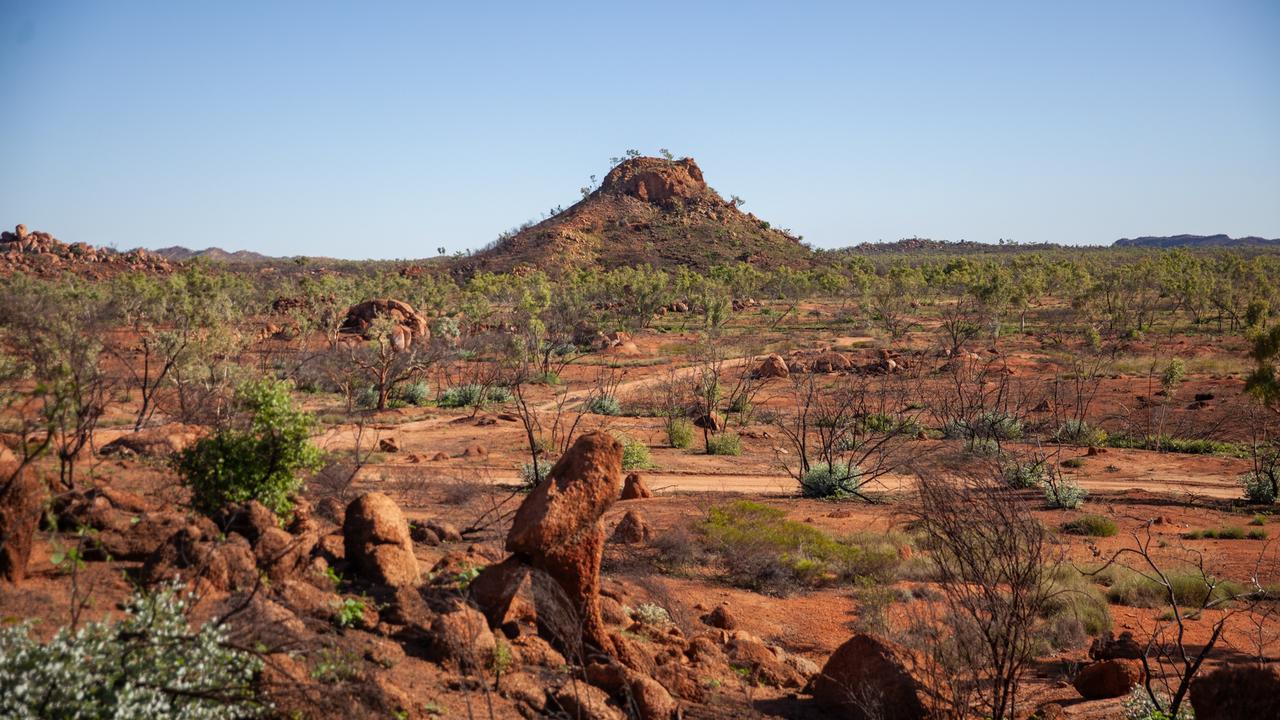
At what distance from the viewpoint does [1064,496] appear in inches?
821

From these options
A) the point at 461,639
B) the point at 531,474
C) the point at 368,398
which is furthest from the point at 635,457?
the point at 461,639

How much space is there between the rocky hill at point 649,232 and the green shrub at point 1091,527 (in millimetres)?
76839

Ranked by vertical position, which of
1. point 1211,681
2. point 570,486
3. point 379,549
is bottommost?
point 1211,681

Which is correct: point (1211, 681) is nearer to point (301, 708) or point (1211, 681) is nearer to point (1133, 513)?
point (301, 708)

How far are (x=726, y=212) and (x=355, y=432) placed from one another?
317 feet

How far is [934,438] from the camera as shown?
30312 mm

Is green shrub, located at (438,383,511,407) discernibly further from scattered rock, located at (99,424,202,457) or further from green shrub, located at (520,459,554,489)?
scattered rock, located at (99,424,202,457)

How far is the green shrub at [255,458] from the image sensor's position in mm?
9469

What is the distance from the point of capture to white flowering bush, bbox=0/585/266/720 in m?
5.07

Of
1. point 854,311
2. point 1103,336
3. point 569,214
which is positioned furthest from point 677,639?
point 569,214

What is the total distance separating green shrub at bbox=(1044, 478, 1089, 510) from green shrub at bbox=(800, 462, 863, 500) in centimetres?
488

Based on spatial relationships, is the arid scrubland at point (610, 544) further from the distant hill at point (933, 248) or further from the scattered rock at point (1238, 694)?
the distant hill at point (933, 248)

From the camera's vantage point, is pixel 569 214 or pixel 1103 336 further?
pixel 569 214

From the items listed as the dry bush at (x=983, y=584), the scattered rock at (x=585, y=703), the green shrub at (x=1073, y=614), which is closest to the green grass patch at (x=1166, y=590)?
the green shrub at (x=1073, y=614)
